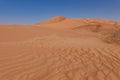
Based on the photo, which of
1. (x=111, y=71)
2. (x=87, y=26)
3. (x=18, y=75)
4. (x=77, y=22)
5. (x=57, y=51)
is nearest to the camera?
(x=18, y=75)

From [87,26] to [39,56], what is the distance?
16321mm

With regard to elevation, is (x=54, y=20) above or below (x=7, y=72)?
below

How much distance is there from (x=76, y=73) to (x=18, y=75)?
1365mm

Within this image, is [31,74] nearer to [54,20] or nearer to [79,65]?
[79,65]

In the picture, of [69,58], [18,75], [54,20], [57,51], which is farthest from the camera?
[54,20]

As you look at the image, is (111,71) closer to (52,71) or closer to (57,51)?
(52,71)

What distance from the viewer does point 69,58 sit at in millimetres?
5652

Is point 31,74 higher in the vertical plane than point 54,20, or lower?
higher

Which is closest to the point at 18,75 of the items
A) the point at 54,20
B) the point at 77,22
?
the point at 77,22

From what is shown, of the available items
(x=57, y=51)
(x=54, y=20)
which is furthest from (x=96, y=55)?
(x=54, y=20)

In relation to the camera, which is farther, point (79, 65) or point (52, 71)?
point (79, 65)

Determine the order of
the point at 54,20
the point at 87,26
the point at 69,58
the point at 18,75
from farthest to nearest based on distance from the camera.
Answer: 1. the point at 54,20
2. the point at 87,26
3. the point at 69,58
4. the point at 18,75

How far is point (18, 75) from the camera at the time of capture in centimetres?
442

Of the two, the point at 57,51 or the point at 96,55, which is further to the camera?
the point at 57,51
